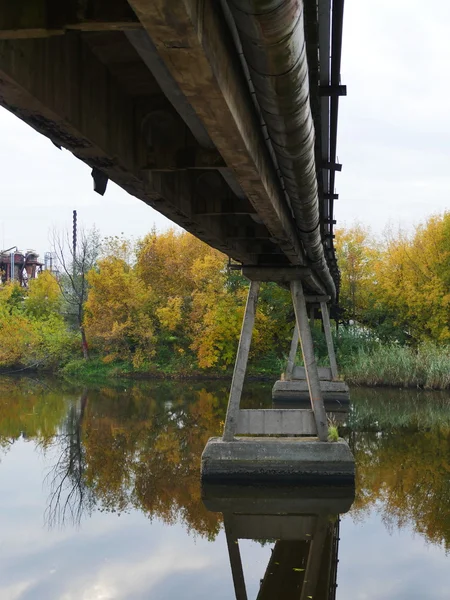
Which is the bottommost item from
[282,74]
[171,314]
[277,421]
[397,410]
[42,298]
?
[397,410]

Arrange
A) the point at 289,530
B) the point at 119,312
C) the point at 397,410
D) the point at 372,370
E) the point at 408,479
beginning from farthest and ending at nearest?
the point at 119,312 → the point at 372,370 → the point at 397,410 → the point at 408,479 → the point at 289,530

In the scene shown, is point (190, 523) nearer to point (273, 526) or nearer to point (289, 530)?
point (273, 526)

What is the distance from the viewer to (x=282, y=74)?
358cm

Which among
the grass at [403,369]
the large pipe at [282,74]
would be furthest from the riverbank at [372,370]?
the large pipe at [282,74]

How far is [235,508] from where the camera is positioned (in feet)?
36.2

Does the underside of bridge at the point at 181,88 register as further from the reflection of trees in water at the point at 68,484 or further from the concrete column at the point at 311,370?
the reflection of trees in water at the point at 68,484

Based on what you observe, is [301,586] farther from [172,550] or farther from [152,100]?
[152,100]

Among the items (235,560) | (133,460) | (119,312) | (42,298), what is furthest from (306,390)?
(42,298)

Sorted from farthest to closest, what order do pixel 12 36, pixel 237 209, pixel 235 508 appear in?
pixel 235 508 → pixel 237 209 → pixel 12 36

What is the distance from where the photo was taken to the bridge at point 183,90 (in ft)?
9.46

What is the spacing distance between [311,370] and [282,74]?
9385mm

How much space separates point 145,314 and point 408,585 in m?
30.9

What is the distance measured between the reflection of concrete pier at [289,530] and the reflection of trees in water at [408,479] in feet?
2.24

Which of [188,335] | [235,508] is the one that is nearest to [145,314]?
[188,335]
